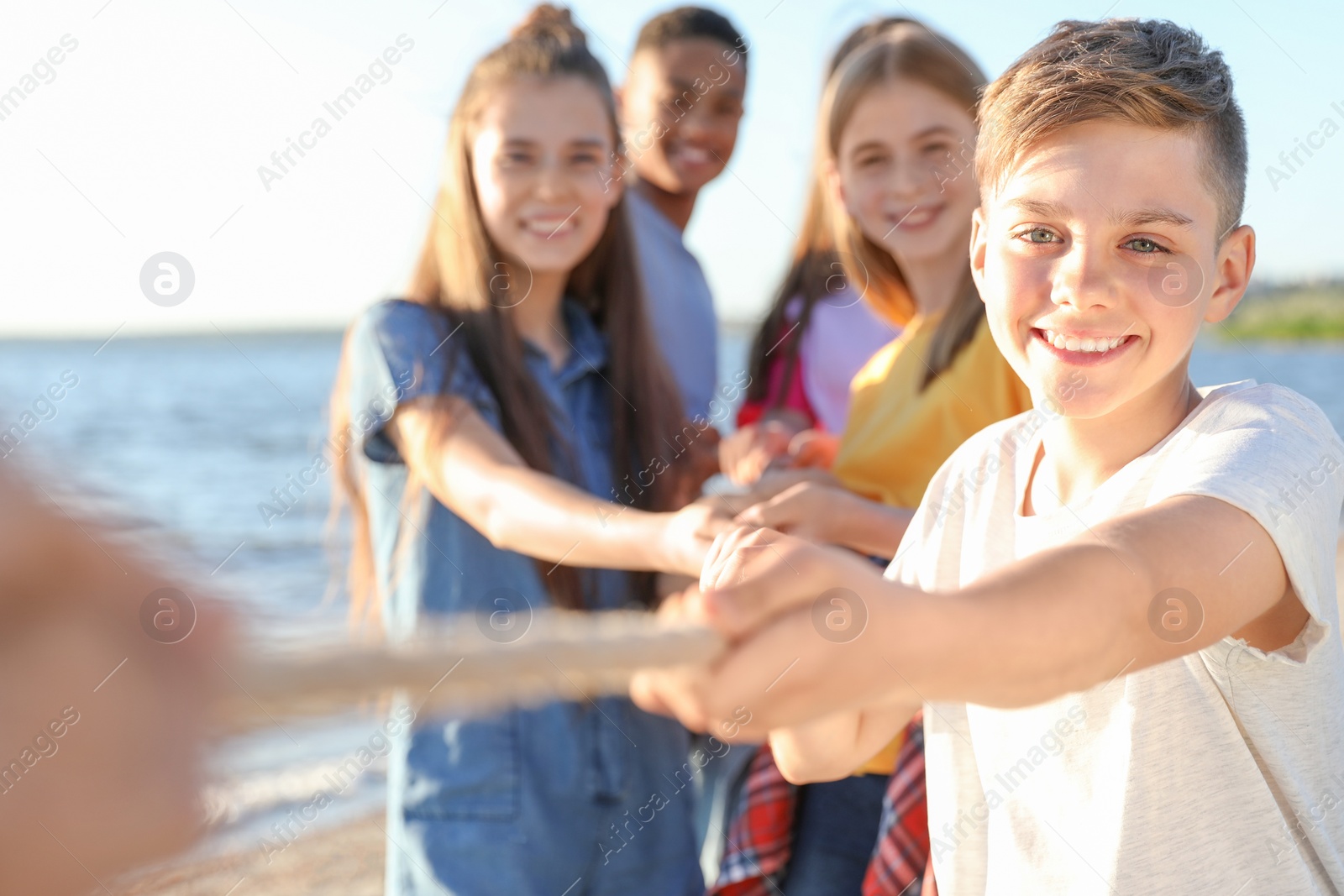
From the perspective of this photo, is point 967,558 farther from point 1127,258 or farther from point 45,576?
point 45,576

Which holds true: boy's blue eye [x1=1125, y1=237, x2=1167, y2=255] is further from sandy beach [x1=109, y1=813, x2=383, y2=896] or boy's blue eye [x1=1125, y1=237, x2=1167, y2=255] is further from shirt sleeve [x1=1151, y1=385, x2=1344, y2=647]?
sandy beach [x1=109, y1=813, x2=383, y2=896]

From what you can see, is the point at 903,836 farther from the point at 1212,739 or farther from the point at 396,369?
the point at 396,369

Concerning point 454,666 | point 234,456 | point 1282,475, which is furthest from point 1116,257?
point 234,456

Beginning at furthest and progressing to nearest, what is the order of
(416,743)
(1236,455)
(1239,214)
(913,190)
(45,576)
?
1. (913,190)
2. (416,743)
3. (1239,214)
4. (1236,455)
5. (45,576)

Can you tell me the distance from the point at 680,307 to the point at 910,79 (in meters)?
1.07

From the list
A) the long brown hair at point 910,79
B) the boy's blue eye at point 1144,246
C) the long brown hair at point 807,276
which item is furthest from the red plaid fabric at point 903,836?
the long brown hair at point 807,276

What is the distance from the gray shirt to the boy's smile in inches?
65.9

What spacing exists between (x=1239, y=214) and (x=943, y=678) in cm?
90

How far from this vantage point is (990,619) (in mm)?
833

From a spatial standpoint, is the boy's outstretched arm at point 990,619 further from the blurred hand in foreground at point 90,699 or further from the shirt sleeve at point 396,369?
the shirt sleeve at point 396,369

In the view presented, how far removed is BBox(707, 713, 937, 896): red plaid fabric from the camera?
1.71m

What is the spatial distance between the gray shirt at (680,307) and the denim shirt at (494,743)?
0.75 meters

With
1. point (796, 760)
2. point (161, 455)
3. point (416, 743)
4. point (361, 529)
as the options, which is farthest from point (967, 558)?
point (161, 455)

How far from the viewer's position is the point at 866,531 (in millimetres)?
1837
